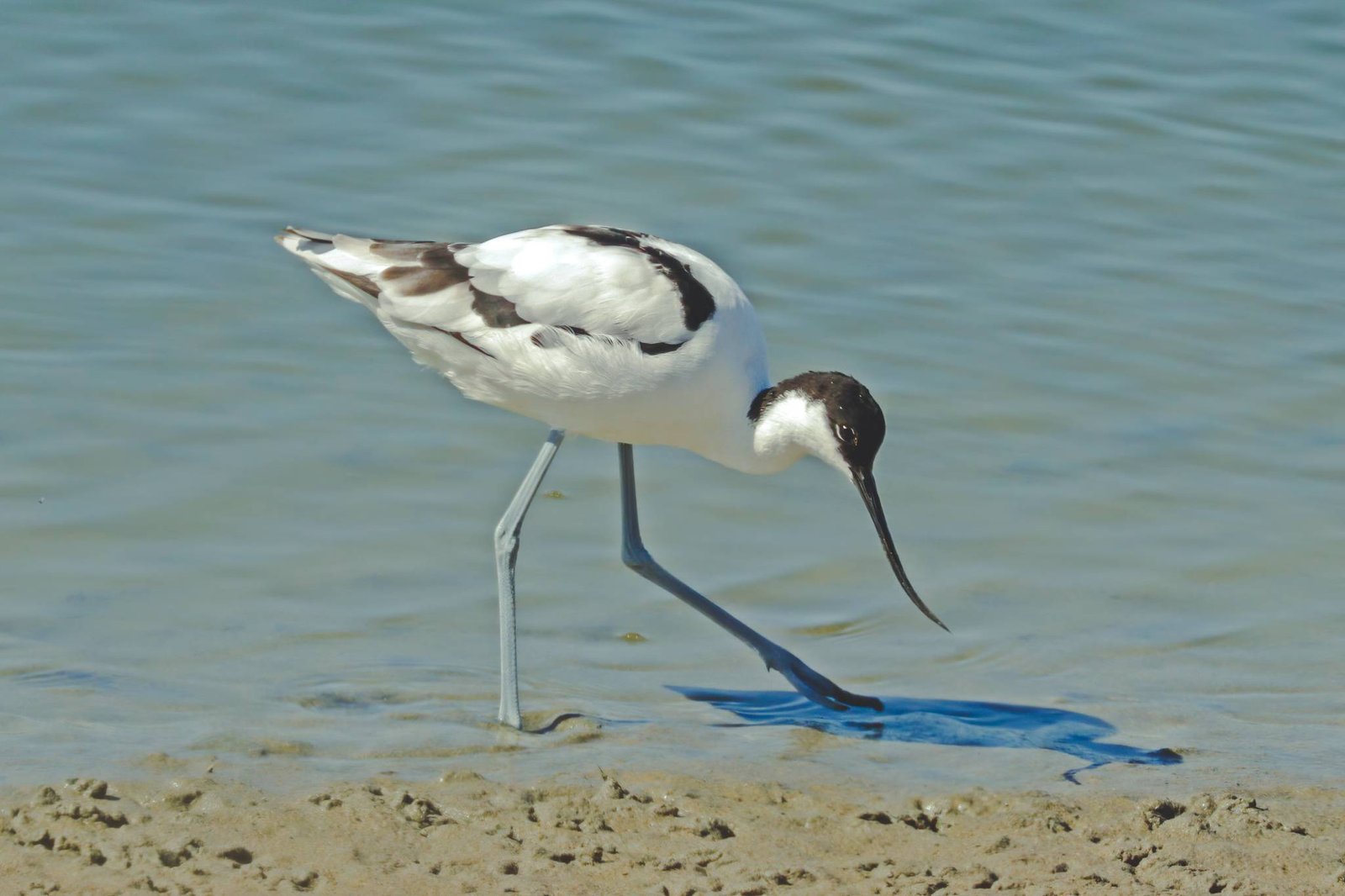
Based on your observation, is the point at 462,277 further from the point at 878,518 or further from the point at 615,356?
the point at 878,518

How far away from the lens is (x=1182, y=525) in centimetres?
694

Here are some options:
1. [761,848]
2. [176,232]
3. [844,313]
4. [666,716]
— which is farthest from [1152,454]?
[176,232]

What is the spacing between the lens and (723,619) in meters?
5.85

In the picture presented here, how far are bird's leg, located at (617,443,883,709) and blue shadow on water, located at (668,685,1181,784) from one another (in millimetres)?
37

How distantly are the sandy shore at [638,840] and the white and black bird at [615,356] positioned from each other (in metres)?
0.87

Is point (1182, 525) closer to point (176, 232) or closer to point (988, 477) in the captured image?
point (988, 477)

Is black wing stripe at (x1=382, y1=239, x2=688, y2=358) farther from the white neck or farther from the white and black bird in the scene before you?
the white neck

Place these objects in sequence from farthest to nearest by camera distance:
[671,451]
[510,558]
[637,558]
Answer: [671,451]
[637,558]
[510,558]

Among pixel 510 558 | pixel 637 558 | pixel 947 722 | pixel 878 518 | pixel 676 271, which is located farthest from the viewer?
pixel 637 558

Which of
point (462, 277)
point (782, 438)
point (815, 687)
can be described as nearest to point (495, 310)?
point (462, 277)

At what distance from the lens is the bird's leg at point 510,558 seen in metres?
5.28

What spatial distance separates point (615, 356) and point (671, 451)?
6.73 ft

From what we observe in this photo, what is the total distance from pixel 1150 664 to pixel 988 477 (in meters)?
1.44

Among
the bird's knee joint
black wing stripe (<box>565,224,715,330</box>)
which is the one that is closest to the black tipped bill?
black wing stripe (<box>565,224,715,330</box>)
